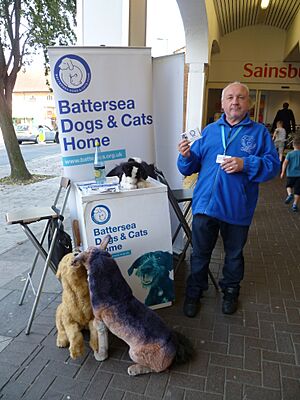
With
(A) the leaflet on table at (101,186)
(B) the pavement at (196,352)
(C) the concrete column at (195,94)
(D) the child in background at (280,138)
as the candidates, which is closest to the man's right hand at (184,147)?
(A) the leaflet on table at (101,186)

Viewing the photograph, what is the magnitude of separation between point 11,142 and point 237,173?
7127mm

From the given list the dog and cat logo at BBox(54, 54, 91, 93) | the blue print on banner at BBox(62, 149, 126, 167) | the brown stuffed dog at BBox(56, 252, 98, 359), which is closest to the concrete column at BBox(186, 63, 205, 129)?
the blue print on banner at BBox(62, 149, 126, 167)

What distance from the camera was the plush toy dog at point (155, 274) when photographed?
2418 mm

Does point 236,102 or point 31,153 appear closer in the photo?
point 236,102

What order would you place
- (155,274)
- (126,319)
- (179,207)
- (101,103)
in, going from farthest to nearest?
1. (179,207)
2. (101,103)
3. (155,274)
4. (126,319)

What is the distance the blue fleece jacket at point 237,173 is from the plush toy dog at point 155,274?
449 millimetres

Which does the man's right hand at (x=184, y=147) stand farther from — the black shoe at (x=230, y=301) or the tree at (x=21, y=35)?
the tree at (x=21, y=35)

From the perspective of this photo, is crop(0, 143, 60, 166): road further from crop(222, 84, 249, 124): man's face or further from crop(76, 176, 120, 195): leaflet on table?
crop(222, 84, 249, 124): man's face

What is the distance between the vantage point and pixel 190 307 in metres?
2.52

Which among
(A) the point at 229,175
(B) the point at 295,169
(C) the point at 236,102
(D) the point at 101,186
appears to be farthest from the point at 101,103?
(B) the point at 295,169

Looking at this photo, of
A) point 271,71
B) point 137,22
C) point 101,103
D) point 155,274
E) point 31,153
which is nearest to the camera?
point 155,274

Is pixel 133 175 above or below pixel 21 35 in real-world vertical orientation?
A: below

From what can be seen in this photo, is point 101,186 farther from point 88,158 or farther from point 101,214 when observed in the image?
point 88,158

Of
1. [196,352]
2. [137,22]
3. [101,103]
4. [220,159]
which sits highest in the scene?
[137,22]
